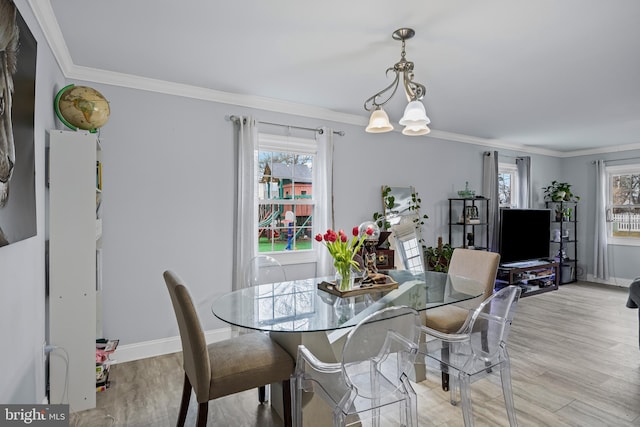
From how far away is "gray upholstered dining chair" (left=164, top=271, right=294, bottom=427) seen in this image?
1.65 meters

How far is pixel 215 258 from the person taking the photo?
3422mm

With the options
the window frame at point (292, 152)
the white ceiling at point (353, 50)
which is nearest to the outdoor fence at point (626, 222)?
the white ceiling at point (353, 50)

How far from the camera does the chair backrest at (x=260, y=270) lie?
10.3 feet

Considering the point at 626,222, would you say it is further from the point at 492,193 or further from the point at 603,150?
the point at 492,193

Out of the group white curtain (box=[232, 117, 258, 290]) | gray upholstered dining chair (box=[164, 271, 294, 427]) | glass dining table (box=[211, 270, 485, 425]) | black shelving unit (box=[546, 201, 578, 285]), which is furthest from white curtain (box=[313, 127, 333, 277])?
black shelving unit (box=[546, 201, 578, 285])

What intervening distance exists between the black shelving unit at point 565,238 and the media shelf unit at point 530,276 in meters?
0.42

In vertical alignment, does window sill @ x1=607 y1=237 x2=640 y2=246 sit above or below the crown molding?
below

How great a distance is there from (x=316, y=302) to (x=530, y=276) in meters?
4.85

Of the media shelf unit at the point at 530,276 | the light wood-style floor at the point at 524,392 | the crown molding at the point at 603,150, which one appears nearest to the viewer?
the light wood-style floor at the point at 524,392

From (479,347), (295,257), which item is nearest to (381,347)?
(479,347)

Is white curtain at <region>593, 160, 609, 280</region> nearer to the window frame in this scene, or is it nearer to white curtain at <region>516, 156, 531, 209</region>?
white curtain at <region>516, 156, 531, 209</region>

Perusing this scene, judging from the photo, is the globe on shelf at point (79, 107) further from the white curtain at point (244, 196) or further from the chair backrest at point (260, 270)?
the chair backrest at point (260, 270)

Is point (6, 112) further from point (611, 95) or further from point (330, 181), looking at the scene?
point (611, 95)

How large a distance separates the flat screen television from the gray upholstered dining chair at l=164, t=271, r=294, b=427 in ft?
15.6
